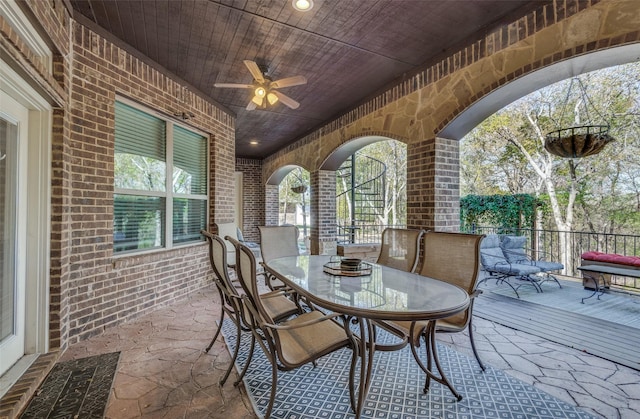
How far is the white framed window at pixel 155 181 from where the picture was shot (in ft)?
10.9

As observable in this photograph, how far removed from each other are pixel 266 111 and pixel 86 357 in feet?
13.8

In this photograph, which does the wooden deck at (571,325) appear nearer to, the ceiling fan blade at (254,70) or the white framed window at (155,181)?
the ceiling fan blade at (254,70)

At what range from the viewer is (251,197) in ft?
31.9

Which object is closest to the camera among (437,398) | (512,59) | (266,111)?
(437,398)

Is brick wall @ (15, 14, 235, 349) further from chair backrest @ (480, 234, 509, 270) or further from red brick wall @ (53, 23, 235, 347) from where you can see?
chair backrest @ (480, 234, 509, 270)

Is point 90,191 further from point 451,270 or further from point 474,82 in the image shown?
point 474,82

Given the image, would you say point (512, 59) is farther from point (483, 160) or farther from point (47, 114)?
point (483, 160)

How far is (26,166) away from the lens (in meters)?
2.26

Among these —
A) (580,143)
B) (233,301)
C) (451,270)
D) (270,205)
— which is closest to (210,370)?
(233,301)

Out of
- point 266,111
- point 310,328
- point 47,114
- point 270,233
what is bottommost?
point 310,328

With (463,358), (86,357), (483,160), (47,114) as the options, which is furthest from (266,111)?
(483,160)

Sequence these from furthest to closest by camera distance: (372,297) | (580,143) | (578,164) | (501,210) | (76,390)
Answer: (578,164)
(501,210)
(580,143)
(76,390)
(372,297)

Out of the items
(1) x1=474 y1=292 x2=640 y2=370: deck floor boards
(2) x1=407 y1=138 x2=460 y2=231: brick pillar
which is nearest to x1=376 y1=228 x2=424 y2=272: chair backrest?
(2) x1=407 y1=138 x2=460 y2=231: brick pillar

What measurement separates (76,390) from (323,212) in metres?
4.77
